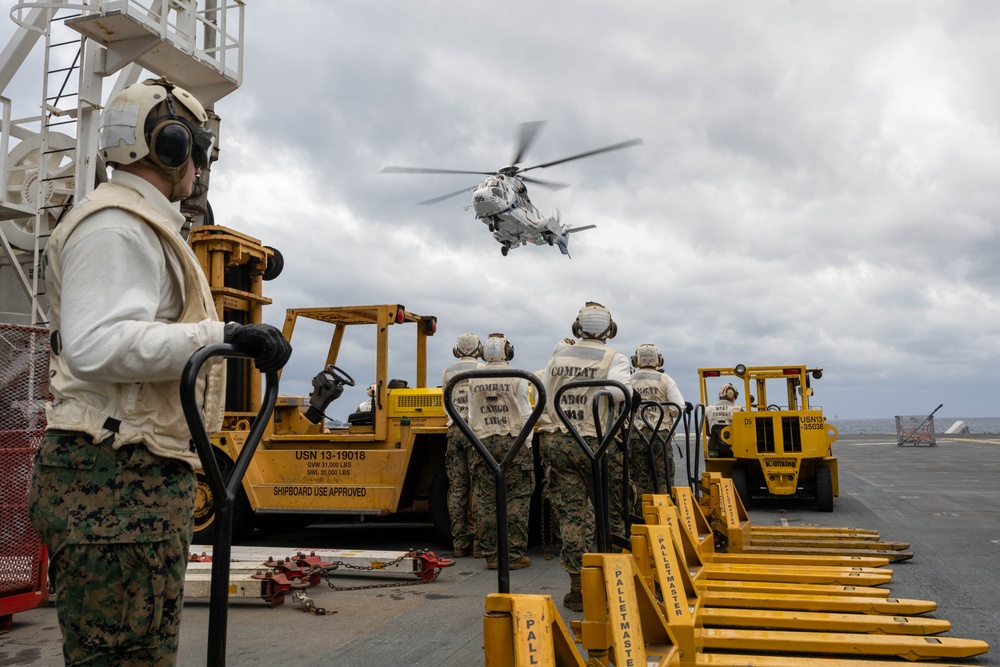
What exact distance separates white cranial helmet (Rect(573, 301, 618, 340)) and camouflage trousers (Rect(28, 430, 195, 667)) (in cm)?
441

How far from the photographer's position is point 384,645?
468cm

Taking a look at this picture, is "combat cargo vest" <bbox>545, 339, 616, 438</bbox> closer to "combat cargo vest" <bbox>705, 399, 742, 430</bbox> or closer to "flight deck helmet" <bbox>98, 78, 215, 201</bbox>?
"flight deck helmet" <bbox>98, 78, 215, 201</bbox>

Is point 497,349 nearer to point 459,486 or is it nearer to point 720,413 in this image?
point 459,486

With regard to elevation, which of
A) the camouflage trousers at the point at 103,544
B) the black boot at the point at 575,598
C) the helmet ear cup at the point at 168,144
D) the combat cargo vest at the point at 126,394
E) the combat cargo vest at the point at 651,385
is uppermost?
the helmet ear cup at the point at 168,144

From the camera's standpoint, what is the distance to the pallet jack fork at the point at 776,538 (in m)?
7.30

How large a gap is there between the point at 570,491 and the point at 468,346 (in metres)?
3.25

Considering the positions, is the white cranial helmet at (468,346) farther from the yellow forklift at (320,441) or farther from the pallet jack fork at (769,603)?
the pallet jack fork at (769,603)

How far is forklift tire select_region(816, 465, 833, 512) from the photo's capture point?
1153cm

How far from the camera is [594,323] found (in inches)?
241

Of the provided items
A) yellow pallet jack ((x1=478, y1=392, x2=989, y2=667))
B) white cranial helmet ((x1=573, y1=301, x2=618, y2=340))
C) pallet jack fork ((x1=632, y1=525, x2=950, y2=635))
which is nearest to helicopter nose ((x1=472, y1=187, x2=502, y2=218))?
white cranial helmet ((x1=573, y1=301, x2=618, y2=340))

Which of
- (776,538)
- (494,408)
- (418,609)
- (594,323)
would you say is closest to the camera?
(418,609)

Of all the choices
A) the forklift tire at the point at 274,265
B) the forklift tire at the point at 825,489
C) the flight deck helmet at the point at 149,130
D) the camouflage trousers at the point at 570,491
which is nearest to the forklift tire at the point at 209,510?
the forklift tire at the point at 274,265

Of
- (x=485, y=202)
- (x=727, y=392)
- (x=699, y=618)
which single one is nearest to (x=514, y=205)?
A: (x=485, y=202)

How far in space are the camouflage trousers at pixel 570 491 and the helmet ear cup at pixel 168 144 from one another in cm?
398
